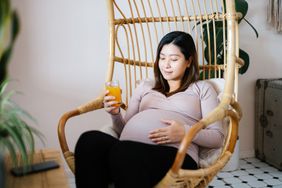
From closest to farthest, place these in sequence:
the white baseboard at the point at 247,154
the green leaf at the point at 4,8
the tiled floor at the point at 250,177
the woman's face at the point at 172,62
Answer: the green leaf at the point at 4,8 → the woman's face at the point at 172,62 → the tiled floor at the point at 250,177 → the white baseboard at the point at 247,154

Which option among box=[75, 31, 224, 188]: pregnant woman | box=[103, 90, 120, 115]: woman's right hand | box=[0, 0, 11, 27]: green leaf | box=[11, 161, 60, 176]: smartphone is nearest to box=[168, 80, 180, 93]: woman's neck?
box=[75, 31, 224, 188]: pregnant woman

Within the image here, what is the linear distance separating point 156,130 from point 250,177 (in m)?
1.28

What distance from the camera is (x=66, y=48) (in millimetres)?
2236

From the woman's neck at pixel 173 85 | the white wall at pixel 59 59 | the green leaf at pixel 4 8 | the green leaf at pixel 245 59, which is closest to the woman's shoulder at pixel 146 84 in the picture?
the woman's neck at pixel 173 85

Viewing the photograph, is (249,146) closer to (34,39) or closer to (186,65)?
(186,65)

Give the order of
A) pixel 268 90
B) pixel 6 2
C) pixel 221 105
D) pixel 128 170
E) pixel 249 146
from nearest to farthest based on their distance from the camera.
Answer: pixel 6 2 < pixel 128 170 < pixel 221 105 < pixel 268 90 < pixel 249 146

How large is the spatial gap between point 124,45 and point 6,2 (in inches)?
60.9

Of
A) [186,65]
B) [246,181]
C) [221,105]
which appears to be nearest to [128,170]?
[221,105]

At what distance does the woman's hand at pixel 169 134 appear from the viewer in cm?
140

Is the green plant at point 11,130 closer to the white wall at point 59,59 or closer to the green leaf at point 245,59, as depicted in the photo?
the white wall at point 59,59

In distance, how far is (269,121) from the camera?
8.46 ft

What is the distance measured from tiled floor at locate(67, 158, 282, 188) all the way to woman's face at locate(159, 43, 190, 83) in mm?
962

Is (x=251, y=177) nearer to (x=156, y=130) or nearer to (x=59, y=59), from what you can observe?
(x=156, y=130)

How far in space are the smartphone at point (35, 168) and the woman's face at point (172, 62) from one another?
2.16ft
